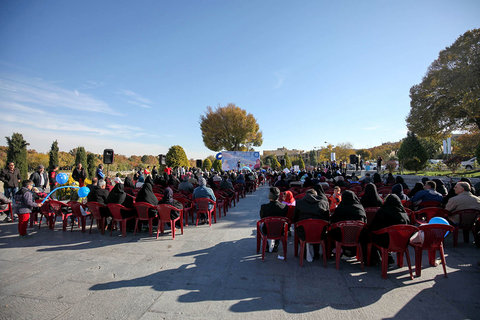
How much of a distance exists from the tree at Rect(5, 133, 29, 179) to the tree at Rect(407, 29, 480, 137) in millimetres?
25809

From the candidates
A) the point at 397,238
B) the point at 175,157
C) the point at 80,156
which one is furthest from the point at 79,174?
the point at 175,157

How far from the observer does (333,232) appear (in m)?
3.32

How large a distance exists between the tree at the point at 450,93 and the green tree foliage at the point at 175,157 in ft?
68.1

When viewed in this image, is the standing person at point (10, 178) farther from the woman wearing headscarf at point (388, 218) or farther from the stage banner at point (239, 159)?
the stage banner at point (239, 159)

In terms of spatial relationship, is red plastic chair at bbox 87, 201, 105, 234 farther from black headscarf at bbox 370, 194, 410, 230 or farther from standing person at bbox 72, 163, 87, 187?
black headscarf at bbox 370, 194, 410, 230

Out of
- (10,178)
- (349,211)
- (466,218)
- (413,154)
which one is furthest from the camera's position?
(413,154)

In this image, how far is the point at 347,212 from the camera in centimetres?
330

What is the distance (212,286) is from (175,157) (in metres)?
21.2

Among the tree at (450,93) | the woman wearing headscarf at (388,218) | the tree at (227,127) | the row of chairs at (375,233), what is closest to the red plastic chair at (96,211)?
the row of chairs at (375,233)

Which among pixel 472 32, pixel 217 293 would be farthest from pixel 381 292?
pixel 472 32

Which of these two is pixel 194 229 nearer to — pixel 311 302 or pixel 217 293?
pixel 217 293

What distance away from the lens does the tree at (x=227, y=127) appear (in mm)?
36719

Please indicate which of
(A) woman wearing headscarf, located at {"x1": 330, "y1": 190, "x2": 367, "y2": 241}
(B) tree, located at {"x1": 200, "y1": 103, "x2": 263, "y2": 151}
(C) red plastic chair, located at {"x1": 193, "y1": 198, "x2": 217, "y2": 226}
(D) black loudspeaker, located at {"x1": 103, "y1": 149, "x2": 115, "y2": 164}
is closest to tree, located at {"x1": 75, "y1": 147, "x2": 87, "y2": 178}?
(D) black loudspeaker, located at {"x1": 103, "y1": 149, "x2": 115, "y2": 164}

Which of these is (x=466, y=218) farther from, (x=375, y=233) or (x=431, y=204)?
(x=375, y=233)
